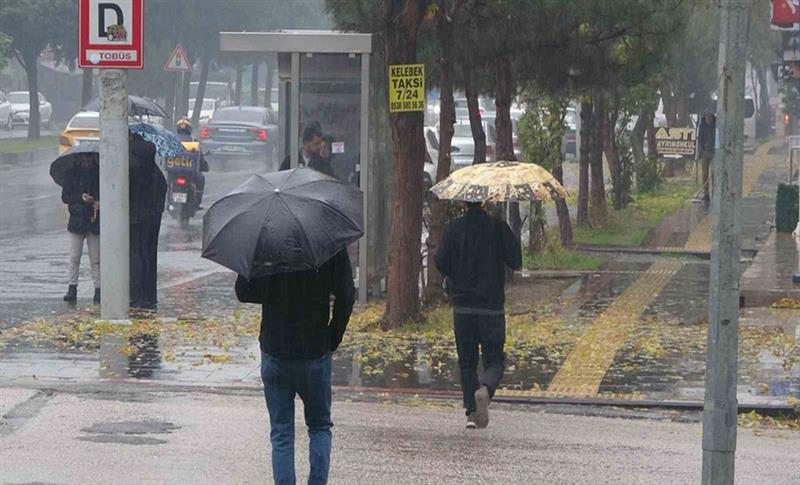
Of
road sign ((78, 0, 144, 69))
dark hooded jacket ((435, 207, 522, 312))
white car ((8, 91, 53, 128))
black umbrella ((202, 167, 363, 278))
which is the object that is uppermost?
white car ((8, 91, 53, 128))

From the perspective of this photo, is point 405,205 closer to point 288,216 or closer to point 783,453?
point 783,453

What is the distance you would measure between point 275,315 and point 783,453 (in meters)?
3.93

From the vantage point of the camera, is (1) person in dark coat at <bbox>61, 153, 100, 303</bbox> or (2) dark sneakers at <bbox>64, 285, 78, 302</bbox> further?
(2) dark sneakers at <bbox>64, 285, 78, 302</bbox>

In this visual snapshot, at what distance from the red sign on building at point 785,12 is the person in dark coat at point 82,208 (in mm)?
8426

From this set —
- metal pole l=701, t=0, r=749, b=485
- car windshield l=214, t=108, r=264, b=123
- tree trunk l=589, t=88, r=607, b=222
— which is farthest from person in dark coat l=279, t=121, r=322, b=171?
car windshield l=214, t=108, r=264, b=123

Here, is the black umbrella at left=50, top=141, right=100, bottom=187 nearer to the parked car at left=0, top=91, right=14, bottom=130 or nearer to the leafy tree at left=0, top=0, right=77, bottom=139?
the leafy tree at left=0, top=0, right=77, bottom=139

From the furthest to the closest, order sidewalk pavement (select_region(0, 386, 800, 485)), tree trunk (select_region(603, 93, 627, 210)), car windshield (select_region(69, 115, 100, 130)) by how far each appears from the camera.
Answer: car windshield (select_region(69, 115, 100, 130)), tree trunk (select_region(603, 93, 627, 210)), sidewalk pavement (select_region(0, 386, 800, 485))

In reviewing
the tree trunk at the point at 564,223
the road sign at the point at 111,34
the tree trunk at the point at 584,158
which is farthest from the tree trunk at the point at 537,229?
the road sign at the point at 111,34

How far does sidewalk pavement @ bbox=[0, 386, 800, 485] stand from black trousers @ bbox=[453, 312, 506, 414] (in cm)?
29

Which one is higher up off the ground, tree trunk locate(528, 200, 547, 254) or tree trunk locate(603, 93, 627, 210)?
tree trunk locate(603, 93, 627, 210)

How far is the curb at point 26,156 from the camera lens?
43656 mm

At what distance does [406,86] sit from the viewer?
13.9m

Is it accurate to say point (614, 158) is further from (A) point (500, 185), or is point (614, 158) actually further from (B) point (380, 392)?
(A) point (500, 185)

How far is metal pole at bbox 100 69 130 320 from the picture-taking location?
14289 millimetres
